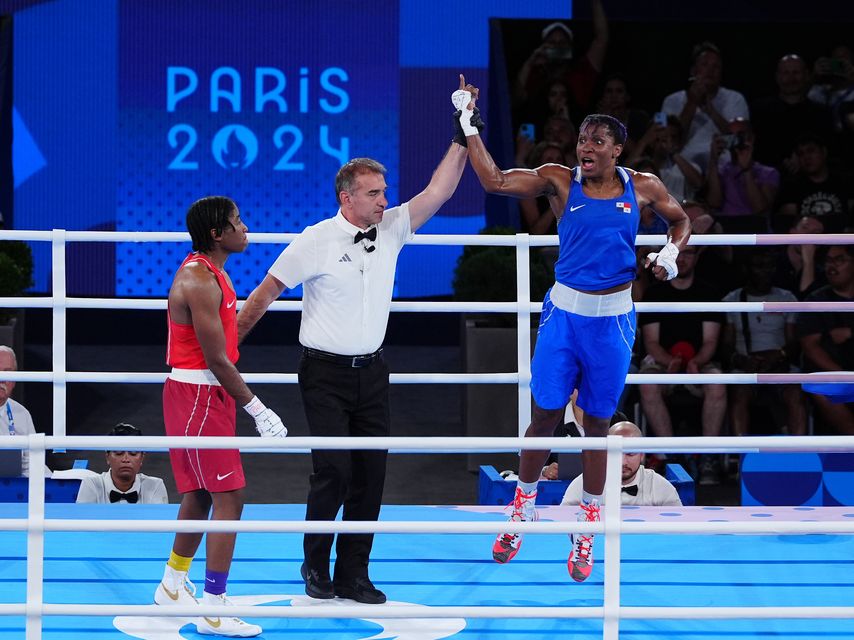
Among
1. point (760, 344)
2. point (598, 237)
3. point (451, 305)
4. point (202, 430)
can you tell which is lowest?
point (202, 430)

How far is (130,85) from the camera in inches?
463

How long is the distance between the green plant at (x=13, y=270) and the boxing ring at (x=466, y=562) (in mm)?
2988

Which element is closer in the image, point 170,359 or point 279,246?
point 170,359

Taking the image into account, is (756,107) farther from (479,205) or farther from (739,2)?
(479,205)

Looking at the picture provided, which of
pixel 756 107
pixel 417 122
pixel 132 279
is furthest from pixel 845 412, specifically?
pixel 132 279

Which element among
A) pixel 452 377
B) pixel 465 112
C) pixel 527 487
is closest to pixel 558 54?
pixel 452 377

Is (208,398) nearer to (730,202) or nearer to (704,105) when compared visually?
(730,202)

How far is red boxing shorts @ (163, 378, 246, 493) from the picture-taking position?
407 cm

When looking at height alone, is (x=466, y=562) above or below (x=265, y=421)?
below

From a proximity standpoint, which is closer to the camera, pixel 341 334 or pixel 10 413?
pixel 341 334

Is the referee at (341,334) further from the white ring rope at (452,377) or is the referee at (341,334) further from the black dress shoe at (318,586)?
the white ring rope at (452,377)

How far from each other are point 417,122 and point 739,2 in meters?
2.96

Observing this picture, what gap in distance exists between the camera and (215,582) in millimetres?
4074

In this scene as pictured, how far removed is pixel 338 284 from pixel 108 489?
2319 millimetres
